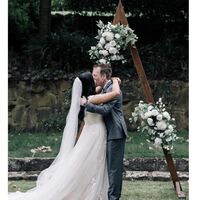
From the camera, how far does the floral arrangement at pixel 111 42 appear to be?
8.36 metres

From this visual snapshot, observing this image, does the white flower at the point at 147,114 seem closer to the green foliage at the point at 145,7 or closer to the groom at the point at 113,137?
the groom at the point at 113,137

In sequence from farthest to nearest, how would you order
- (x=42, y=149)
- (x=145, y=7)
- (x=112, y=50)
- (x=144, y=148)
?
(x=145, y=7) → (x=144, y=148) → (x=42, y=149) → (x=112, y=50)

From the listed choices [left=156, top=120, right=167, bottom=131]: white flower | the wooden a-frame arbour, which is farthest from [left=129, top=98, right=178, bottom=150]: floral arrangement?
the wooden a-frame arbour

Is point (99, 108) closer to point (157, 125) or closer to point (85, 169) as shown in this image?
point (85, 169)

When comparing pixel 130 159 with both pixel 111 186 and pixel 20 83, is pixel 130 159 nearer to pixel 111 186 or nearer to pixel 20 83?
pixel 111 186

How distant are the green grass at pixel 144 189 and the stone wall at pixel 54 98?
4.40m

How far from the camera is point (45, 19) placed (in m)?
15.0

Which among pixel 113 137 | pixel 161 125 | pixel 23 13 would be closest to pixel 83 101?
pixel 113 137

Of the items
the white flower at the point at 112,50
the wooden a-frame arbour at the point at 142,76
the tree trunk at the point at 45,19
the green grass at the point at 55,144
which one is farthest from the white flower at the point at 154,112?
the tree trunk at the point at 45,19

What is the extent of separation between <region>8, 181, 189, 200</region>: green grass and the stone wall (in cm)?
440

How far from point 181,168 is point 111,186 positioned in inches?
113

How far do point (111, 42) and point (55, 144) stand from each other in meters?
3.96

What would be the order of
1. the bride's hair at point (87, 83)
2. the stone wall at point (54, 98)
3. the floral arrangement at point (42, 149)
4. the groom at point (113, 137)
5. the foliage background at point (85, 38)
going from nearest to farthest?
the groom at point (113, 137), the bride's hair at point (87, 83), the floral arrangement at point (42, 149), the stone wall at point (54, 98), the foliage background at point (85, 38)
